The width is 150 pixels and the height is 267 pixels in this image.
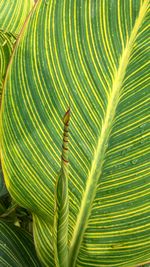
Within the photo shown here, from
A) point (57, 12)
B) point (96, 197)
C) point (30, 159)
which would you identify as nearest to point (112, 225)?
point (96, 197)

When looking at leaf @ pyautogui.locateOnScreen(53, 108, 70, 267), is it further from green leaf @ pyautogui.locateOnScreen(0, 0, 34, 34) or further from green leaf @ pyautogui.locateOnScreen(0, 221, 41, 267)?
green leaf @ pyautogui.locateOnScreen(0, 0, 34, 34)

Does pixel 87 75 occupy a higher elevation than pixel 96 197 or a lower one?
higher

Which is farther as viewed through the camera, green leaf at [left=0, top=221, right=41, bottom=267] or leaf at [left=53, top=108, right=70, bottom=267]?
green leaf at [left=0, top=221, right=41, bottom=267]

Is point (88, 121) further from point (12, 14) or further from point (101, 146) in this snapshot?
point (12, 14)

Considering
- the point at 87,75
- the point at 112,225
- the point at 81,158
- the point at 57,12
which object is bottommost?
the point at 112,225

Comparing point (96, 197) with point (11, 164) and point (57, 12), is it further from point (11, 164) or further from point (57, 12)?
point (57, 12)

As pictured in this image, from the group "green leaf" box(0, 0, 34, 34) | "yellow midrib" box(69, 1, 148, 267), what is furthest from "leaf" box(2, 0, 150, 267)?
"green leaf" box(0, 0, 34, 34)

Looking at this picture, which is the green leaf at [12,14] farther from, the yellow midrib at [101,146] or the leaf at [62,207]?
the leaf at [62,207]
